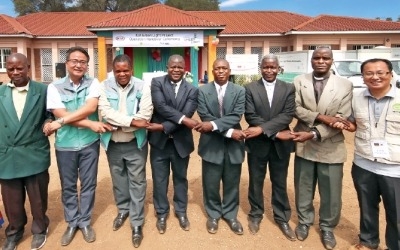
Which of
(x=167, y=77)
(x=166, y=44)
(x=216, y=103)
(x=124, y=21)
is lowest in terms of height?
(x=216, y=103)

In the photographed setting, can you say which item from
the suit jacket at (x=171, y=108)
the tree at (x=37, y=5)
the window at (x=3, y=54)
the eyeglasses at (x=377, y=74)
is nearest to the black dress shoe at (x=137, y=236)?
the suit jacket at (x=171, y=108)

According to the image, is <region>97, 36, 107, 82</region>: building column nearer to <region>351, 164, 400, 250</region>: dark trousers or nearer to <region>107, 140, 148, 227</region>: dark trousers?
<region>107, 140, 148, 227</region>: dark trousers

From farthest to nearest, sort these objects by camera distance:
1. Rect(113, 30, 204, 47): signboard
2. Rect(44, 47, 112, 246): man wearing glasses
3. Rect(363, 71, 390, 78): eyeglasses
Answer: Rect(113, 30, 204, 47): signboard, Rect(44, 47, 112, 246): man wearing glasses, Rect(363, 71, 390, 78): eyeglasses

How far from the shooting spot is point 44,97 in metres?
3.19

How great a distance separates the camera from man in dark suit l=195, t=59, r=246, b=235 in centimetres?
333

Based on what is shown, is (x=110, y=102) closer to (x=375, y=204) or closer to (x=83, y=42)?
(x=375, y=204)

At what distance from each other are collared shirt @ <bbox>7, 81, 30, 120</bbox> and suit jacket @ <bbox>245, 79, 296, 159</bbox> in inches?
82.6

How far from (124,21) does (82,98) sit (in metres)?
10.4

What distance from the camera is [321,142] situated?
3.25 metres

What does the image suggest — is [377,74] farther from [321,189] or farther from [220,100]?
[220,100]

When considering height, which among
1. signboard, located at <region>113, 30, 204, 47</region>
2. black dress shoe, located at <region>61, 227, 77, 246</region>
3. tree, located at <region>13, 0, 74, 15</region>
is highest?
tree, located at <region>13, 0, 74, 15</region>

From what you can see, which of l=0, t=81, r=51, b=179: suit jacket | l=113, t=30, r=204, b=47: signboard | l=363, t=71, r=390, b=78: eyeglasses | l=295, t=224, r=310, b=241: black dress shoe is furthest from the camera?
l=113, t=30, r=204, b=47: signboard

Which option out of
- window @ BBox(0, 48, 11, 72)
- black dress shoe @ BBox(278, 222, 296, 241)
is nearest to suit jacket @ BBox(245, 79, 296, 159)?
black dress shoe @ BBox(278, 222, 296, 241)

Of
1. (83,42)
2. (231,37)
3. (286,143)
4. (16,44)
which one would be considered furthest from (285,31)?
Answer: (286,143)
